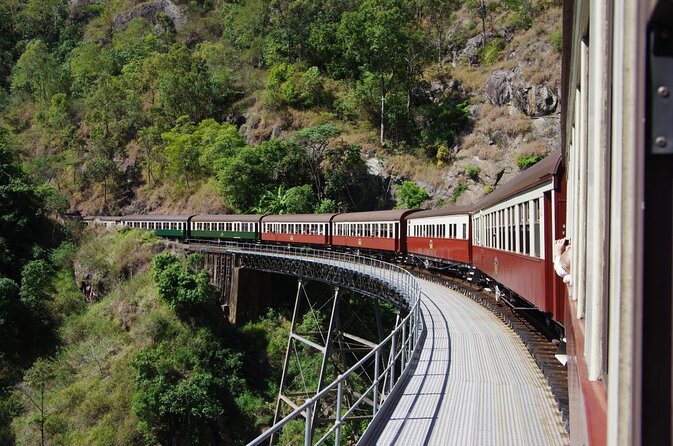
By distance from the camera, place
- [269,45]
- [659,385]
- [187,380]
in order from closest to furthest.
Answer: [659,385]
[187,380]
[269,45]

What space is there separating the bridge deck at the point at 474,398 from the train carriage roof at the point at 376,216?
42.0 ft

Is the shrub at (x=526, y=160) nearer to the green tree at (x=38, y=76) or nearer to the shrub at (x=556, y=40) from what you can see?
the shrub at (x=556, y=40)

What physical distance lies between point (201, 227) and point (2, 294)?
13260mm

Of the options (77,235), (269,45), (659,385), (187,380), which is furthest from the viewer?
(269,45)

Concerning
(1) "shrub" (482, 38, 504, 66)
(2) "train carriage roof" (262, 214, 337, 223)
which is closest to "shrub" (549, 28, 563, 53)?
(1) "shrub" (482, 38, 504, 66)

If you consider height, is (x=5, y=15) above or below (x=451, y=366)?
above

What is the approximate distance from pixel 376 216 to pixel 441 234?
6.20m

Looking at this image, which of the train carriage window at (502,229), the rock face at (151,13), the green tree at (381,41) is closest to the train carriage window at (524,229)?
the train carriage window at (502,229)

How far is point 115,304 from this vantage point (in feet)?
95.9

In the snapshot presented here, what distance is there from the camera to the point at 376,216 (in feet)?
84.4

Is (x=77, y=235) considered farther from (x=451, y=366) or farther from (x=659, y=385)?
(x=659, y=385)

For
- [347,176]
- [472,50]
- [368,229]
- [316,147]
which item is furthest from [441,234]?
[472,50]

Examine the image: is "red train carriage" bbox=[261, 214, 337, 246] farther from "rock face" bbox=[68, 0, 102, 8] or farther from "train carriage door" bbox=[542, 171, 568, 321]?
"rock face" bbox=[68, 0, 102, 8]

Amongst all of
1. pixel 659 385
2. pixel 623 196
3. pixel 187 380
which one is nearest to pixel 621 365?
pixel 659 385
